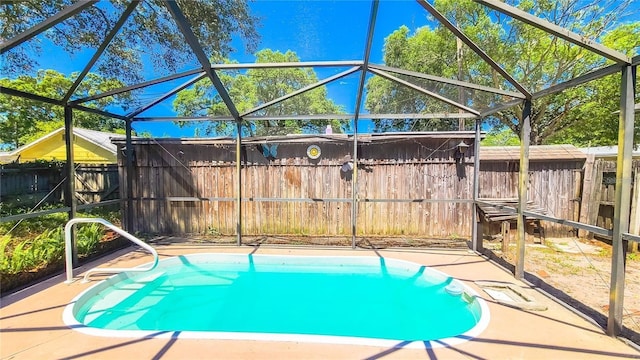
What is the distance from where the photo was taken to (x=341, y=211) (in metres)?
6.88

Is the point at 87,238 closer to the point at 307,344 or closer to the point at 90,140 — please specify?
the point at 307,344

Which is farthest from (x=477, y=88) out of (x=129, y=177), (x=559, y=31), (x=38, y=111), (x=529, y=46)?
(x=38, y=111)

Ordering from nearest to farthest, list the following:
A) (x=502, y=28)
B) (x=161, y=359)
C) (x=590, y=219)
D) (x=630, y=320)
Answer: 1. (x=161, y=359)
2. (x=630, y=320)
3. (x=590, y=219)
4. (x=502, y=28)

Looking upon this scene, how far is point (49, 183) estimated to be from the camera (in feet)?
22.2

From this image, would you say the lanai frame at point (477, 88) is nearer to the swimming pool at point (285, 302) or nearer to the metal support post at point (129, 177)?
the metal support post at point (129, 177)

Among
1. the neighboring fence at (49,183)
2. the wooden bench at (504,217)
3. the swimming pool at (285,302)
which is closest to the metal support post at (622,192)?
the swimming pool at (285,302)

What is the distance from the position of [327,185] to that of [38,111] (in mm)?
13776

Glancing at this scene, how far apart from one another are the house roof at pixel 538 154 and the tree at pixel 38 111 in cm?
863

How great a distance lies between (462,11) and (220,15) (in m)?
8.32

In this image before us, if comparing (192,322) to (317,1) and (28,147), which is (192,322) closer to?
(317,1)

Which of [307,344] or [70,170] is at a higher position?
[70,170]

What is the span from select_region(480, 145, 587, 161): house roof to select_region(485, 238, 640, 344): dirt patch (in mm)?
1911

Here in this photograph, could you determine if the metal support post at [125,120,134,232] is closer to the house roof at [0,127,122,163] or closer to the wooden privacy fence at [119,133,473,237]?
the wooden privacy fence at [119,133,473,237]

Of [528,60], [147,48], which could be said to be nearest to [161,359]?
[147,48]
